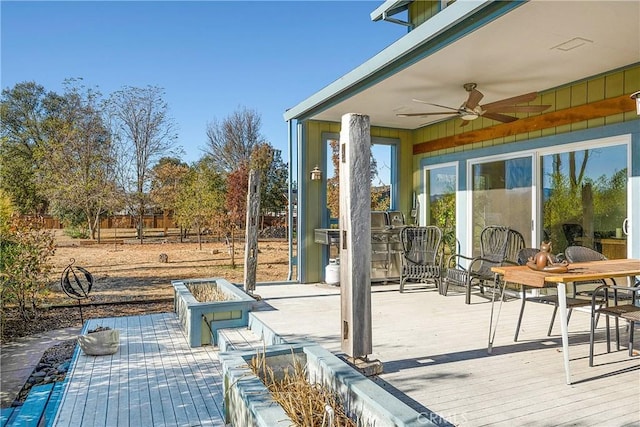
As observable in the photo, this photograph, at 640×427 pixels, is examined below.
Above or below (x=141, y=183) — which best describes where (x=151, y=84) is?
above

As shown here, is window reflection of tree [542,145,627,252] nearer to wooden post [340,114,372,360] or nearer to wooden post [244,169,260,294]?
wooden post [340,114,372,360]

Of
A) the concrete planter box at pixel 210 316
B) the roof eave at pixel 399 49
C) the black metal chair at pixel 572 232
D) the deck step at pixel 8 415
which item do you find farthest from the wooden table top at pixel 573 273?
the deck step at pixel 8 415

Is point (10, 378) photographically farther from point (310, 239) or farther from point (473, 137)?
point (473, 137)

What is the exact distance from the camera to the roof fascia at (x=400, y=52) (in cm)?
312

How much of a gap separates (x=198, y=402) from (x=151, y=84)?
49.3ft

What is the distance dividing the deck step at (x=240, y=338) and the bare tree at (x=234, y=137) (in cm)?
1616

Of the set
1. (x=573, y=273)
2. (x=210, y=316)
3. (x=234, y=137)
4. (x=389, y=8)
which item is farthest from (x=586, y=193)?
(x=234, y=137)

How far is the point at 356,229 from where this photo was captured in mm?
2691

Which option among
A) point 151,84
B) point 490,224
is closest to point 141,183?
point 151,84

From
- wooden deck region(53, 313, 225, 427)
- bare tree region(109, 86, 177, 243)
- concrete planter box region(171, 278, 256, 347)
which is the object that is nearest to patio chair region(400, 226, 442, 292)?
concrete planter box region(171, 278, 256, 347)

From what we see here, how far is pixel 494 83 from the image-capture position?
4.94m

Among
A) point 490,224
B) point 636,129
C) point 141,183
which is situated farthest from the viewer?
point 141,183

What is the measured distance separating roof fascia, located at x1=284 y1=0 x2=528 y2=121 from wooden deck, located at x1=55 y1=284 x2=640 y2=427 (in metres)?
2.58

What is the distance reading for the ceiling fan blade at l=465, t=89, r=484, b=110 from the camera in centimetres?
431
